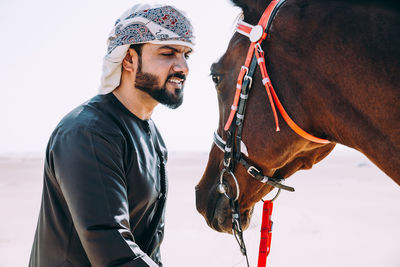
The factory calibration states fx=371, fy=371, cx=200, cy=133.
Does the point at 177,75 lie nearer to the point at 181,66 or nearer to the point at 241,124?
the point at 181,66

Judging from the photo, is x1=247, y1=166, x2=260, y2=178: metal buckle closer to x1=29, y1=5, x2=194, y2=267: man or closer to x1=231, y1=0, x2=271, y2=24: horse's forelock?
x1=29, y1=5, x2=194, y2=267: man

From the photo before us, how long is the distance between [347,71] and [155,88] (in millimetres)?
1150

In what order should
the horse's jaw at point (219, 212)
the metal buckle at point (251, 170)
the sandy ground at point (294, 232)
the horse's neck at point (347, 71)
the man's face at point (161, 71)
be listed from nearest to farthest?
the horse's neck at point (347, 71) → the metal buckle at point (251, 170) → the man's face at point (161, 71) → the horse's jaw at point (219, 212) → the sandy ground at point (294, 232)

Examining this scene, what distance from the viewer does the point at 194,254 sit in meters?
7.97

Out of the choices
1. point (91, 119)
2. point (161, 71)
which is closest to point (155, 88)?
point (161, 71)

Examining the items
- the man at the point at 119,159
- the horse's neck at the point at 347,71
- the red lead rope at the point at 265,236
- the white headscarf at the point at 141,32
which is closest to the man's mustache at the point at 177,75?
the man at the point at 119,159

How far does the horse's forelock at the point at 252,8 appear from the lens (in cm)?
217

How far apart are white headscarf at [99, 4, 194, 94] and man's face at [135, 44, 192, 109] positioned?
0.07 meters

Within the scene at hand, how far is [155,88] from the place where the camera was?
92.9 inches

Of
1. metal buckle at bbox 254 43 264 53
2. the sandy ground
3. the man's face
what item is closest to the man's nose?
the man's face

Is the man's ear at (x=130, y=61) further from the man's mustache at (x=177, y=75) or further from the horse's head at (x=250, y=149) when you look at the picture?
the horse's head at (x=250, y=149)

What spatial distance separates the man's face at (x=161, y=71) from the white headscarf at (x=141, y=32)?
2.8 inches

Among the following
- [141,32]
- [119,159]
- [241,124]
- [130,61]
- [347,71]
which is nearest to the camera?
[347,71]

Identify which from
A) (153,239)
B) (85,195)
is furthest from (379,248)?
(85,195)
